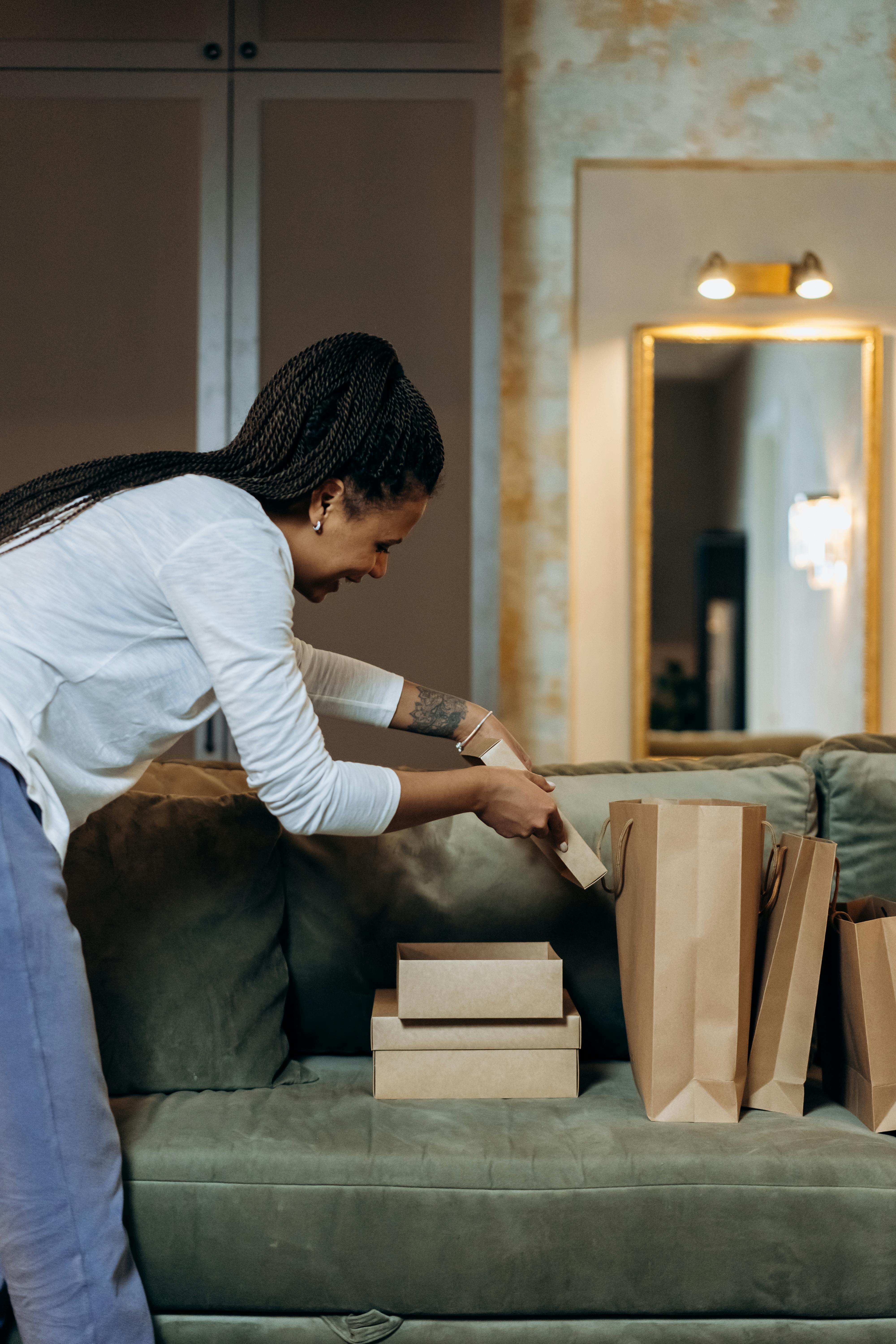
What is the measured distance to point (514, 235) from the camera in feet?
10.8

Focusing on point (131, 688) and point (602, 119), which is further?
point (602, 119)

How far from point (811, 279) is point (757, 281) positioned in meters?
0.16

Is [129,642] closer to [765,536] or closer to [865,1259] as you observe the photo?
[865,1259]

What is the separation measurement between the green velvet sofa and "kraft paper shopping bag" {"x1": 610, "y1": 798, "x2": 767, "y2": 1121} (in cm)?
5

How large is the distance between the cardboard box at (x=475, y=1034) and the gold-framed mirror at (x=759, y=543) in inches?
76.8

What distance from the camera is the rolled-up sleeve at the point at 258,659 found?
1.12 m

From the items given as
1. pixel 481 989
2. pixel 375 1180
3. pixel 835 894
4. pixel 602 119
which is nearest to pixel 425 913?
pixel 481 989

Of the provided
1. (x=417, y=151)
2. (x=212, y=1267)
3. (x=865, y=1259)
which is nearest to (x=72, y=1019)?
(x=212, y=1267)

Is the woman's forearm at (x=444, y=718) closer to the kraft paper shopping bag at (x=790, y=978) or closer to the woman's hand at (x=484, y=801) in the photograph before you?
the woman's hand at (x=484, y=801)

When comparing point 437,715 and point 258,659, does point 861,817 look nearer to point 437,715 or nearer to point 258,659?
point 437,715

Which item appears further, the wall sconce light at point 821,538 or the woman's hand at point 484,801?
the wall sconce light at point 821,538

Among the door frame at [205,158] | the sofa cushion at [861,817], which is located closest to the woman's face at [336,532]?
the sofa cushion at [861,817]

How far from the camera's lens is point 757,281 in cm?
328

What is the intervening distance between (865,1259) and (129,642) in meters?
1.07
